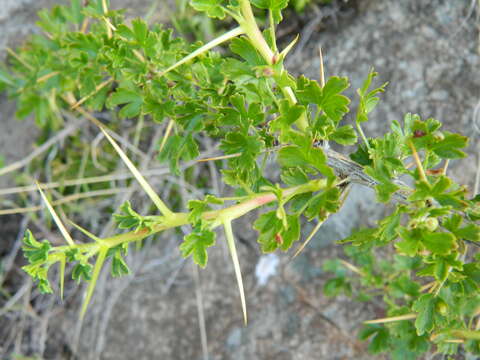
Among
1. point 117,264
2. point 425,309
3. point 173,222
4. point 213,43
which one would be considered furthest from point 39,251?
point 425,309

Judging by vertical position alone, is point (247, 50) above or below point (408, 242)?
above

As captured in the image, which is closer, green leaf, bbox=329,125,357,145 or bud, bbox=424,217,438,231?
bud, bbox=424,217,438,231

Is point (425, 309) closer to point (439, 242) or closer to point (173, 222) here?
point (439, 242)

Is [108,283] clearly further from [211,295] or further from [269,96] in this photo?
[269,96]

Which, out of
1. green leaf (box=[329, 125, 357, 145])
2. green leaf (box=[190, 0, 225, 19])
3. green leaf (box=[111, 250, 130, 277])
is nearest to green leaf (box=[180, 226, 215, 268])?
green leaf (box=[111, 250, 130, 277])

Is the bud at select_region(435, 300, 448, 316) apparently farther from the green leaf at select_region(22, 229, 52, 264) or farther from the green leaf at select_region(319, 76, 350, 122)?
the green leaf at select_region(22, 229, 52, 264)

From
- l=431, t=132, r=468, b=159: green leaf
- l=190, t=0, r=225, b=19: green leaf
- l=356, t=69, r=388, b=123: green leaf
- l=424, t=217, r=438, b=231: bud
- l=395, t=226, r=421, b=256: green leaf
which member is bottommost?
l=395, t=226, r=421, b=256: green leaf

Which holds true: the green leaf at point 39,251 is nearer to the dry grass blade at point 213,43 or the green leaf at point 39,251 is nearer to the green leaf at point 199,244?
the green leaf at point 199,244

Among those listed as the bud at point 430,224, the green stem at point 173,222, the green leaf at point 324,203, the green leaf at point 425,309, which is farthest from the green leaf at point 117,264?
the green leaf at point 425,309
